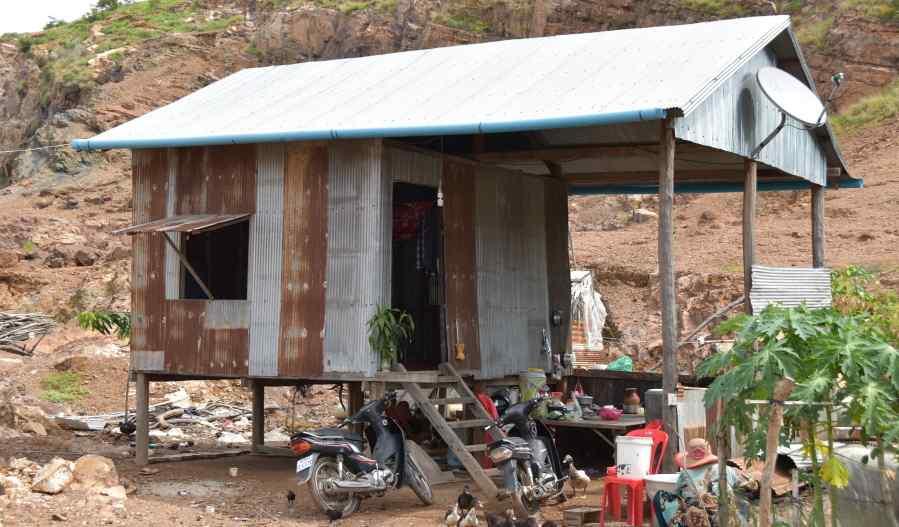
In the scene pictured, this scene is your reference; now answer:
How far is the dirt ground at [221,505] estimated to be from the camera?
1180 cm

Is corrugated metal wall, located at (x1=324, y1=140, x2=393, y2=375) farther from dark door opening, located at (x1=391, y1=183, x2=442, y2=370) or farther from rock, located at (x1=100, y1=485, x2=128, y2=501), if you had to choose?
rock, located at (x1=100, y1=485, x2=128, y2=501)

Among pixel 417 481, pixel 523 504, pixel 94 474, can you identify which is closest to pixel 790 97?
pixel 523 504

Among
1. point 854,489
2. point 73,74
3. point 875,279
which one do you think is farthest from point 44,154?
point 854,489

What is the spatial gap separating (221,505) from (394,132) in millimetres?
4316

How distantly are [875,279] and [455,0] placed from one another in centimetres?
2063

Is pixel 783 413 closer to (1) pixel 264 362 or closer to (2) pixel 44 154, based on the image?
(1) pixel 264 362

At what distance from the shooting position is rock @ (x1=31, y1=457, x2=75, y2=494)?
41.2ft

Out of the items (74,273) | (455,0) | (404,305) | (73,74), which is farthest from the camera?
(73,74)

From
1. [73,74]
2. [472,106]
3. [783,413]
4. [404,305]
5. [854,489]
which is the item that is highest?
[73,74]

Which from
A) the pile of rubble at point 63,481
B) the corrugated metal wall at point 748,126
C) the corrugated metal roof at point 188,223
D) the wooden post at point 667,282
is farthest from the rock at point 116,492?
the corrugated metal wall at point 748,126

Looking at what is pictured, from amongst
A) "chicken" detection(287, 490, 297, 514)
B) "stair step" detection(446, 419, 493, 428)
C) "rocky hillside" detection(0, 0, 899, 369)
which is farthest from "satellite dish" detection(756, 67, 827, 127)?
"rocky hillside" detection(0, 0, 899, 369)

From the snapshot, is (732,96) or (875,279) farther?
(875,279)

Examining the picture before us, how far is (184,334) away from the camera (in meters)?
15.0

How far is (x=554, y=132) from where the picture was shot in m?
16.3
